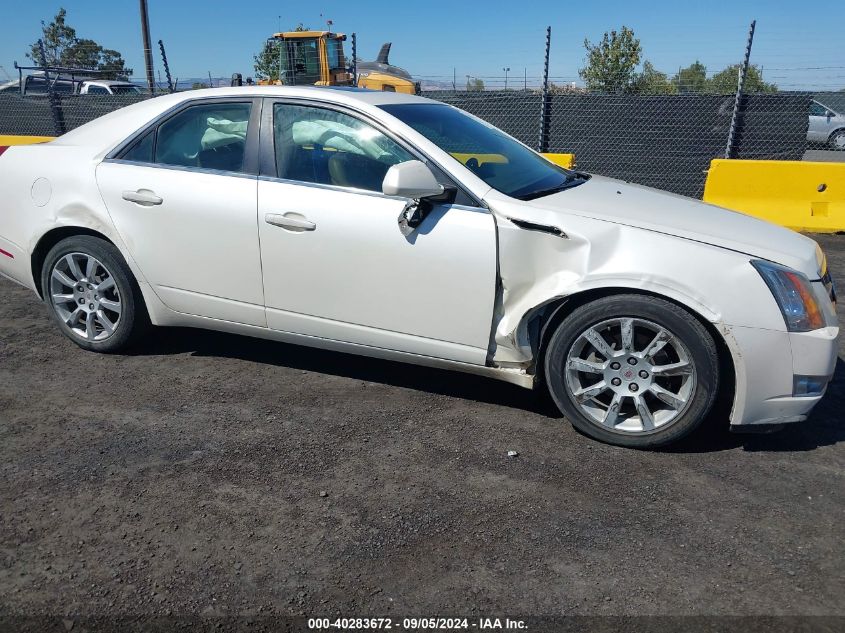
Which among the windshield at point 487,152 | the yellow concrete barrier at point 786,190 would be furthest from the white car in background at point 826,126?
the windshield at point 487,152

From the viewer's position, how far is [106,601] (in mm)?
2459

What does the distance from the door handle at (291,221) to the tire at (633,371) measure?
135 centimetres

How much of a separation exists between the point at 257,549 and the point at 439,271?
1.52 meters

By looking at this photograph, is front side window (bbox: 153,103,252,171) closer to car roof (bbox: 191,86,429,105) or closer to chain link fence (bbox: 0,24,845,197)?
car roof (bbox: 191,86,429,105)

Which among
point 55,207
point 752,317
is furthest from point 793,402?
point 55,207

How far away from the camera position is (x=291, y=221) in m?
3.78

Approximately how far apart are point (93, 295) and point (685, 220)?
135 inches

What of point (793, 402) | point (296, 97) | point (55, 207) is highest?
point (296, 97)

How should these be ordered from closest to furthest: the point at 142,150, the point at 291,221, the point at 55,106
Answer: the point at 291,221 → the point at 142,150 → the point at 55,106

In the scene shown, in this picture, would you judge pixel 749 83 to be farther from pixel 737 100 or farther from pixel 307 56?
pixel 307 56

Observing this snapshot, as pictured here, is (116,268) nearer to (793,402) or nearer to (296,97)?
(296,97)

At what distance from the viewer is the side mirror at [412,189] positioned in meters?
3.44

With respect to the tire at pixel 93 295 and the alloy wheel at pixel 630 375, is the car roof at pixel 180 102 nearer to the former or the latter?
the tire at pixel 93 295

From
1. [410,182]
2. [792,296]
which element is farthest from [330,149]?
[792,296]
